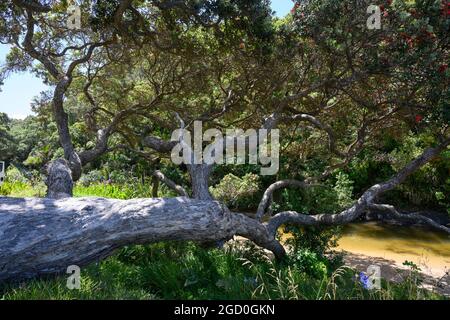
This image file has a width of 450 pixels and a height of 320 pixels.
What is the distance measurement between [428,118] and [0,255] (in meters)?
6.22

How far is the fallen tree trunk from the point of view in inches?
156

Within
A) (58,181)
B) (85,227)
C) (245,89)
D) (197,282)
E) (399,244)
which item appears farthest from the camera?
(399,244)

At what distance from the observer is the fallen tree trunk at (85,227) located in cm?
396

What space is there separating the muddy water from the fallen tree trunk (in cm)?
620

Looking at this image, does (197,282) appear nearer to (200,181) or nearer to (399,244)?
(200,181)

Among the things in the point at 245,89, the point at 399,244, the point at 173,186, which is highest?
the point at 245,89

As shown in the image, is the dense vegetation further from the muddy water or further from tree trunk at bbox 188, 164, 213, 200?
the muddy water

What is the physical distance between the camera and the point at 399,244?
36.0ft

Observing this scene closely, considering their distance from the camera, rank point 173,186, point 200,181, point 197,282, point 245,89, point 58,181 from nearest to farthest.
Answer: point 197,282 < point 58,181 < point 200,181 < point 173,186 < point 245,89

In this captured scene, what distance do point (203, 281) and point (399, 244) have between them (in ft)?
26.6

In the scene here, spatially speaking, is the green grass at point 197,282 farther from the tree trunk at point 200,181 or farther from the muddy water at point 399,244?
the muddy water at point 399,244

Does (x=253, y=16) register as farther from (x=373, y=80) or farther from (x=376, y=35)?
(x=373, y=80)

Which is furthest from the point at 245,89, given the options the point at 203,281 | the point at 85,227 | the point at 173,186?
the point at 85,227

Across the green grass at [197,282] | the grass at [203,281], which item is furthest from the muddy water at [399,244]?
the green grass at [197,282]
